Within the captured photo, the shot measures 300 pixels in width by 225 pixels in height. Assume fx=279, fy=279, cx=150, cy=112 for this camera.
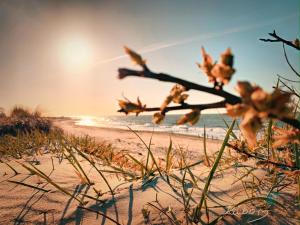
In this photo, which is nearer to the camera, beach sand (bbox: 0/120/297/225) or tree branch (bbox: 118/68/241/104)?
tree branch (bbox: 118/68/241/104)

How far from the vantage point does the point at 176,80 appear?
0.73 m

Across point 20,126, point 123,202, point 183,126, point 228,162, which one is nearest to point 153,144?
point 20,126

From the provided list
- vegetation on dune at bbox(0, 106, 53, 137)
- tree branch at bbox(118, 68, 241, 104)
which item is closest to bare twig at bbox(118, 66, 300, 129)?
tree branch at bbox(118, 68, 241, 104)

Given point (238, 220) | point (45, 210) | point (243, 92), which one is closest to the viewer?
point (243, 92)

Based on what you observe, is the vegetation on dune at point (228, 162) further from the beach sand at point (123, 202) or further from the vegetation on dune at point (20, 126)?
the vegetation on dune at point (20, 126)

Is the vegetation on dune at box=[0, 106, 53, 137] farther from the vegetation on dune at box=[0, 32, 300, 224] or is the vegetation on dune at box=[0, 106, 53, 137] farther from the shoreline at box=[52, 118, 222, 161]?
the vegetation on dune at box=[0, 32, 300, 224]

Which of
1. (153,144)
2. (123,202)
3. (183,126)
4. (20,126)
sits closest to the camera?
(123,202)

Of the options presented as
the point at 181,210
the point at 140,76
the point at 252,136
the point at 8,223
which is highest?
the point at 140,76

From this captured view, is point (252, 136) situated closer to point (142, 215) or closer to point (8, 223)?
point (142, 215)

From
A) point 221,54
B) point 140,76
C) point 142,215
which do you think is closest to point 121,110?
point 140,76

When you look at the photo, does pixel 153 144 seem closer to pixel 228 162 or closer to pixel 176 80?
pixel 228 162

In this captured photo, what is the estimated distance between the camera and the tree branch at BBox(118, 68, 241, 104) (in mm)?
686

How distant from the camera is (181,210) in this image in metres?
1.53

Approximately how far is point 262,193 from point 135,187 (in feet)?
2.71
